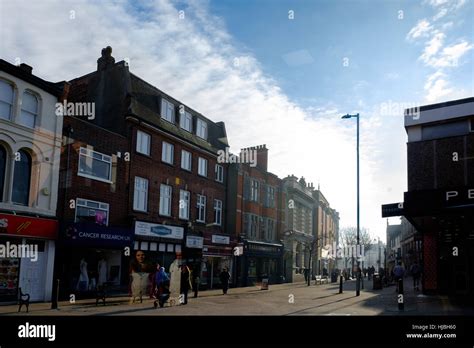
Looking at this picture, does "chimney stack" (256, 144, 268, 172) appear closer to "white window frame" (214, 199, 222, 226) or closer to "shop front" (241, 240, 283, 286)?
"shop front" (241, 240, 283, 286)

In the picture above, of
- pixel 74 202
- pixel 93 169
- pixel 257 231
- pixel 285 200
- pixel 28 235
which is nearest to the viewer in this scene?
pixel 28 235

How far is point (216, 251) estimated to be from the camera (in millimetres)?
31031

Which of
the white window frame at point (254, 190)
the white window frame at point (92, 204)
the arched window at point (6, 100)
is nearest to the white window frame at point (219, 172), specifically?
the white window frame at point (254, 190)

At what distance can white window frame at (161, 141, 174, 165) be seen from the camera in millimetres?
27109

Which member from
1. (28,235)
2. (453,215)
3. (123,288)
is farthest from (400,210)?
(28,235)

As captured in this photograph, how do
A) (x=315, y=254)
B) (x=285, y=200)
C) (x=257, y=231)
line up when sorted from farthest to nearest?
(x=315, y=254)
(x=285, y=200)
(x=257, y=231)

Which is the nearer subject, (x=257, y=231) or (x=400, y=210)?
(x=400, y=210)

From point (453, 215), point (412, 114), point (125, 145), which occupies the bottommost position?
point (453, 215)

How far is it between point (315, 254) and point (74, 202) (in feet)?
119

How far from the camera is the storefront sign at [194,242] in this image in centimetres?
2805

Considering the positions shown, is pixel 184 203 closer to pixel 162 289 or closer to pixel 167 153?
→ pixel 167 153

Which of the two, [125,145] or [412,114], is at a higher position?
[412,114]

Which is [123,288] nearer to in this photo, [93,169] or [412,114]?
[93,169]

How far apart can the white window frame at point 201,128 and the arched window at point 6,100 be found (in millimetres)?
14979
